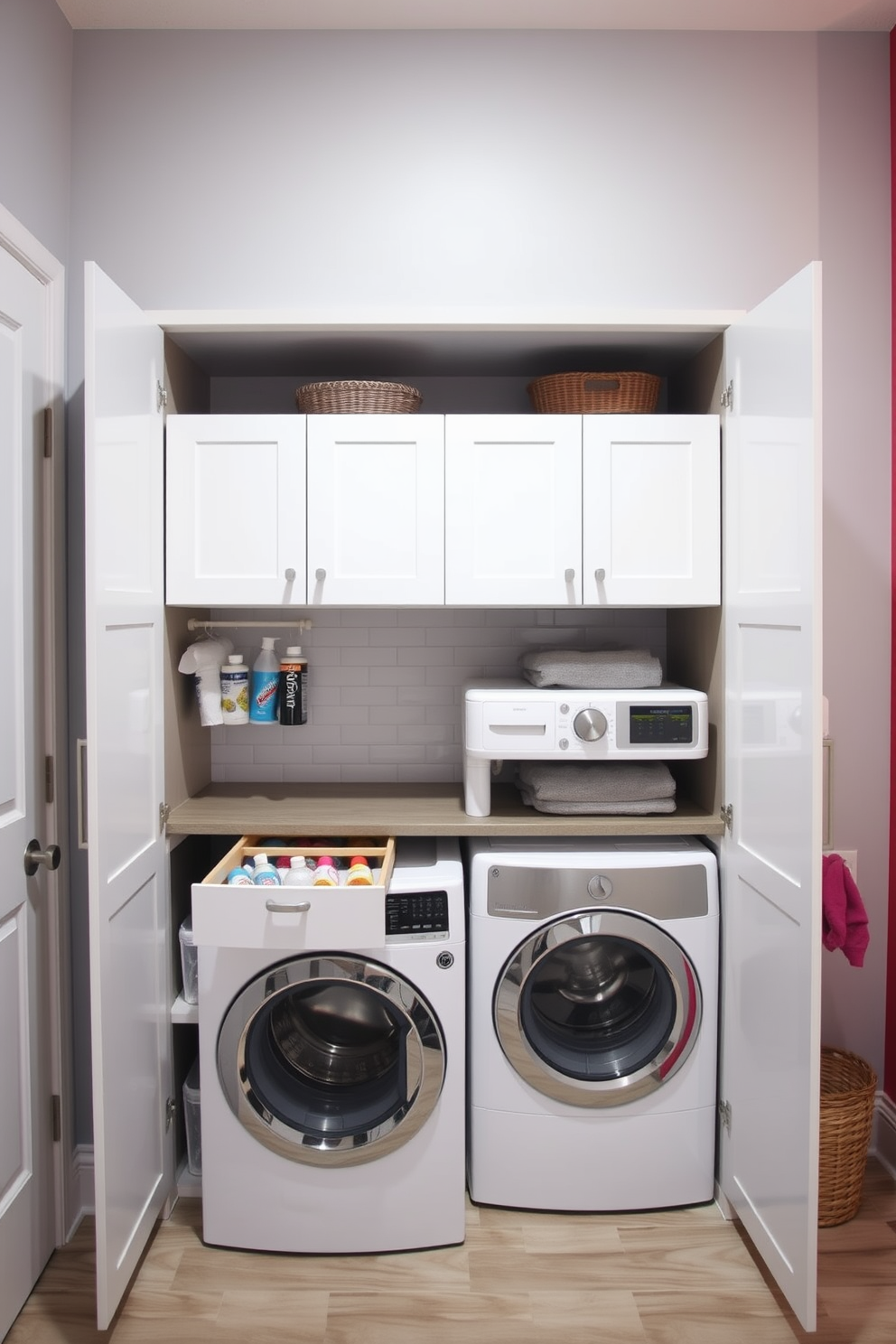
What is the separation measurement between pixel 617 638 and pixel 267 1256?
174 cm

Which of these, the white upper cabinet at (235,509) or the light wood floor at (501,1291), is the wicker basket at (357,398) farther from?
the light wood floor at (501,1291)

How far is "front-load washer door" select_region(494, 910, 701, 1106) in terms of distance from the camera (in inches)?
76.4

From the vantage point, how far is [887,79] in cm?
225

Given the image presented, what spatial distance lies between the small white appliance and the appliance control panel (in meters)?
0.35

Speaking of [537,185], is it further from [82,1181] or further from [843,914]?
[82,1181]

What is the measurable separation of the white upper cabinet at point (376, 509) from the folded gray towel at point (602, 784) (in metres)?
0.51

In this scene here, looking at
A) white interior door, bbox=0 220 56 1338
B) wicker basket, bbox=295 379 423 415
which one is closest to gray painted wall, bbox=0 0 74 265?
white interior door, bbox=0 220 56 1338

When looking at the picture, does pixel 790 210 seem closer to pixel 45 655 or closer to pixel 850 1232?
pixel 45 655

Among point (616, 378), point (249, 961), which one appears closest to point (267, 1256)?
point (249, 961)

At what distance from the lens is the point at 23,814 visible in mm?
1805

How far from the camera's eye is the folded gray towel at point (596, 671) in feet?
6.53

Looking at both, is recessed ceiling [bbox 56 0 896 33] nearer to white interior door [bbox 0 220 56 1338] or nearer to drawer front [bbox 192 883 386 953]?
white interior door [bbox 0 220 56 1338]

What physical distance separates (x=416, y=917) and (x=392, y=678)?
2.40ft

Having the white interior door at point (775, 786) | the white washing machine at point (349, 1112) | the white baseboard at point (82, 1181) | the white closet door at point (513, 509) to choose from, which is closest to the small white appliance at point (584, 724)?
the white interior door at point (775, 786)
